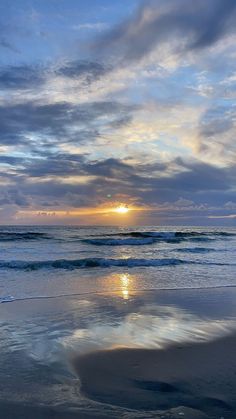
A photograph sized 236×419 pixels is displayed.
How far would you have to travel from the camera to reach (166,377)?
505 centimetres

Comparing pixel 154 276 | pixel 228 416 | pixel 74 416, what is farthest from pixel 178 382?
pixel 154 276

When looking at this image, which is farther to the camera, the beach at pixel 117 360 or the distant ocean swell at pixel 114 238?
the distant ocean swell at pixel 114 238

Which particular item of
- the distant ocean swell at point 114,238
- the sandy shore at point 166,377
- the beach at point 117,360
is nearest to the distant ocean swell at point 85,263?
the beach at point 117,360

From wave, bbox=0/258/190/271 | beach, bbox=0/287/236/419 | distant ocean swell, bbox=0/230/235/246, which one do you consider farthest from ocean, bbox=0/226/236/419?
distant ocean swell, bbox=0/230/235/246

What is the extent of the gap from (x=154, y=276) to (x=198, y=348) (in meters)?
10.3

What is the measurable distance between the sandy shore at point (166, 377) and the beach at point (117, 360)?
11mm

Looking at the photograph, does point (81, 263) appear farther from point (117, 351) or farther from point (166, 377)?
point (166, 377)

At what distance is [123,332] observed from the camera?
7.38 meters

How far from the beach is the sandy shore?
1 cm

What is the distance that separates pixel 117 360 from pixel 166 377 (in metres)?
0.92

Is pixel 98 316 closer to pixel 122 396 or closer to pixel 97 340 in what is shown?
pixel 97 340

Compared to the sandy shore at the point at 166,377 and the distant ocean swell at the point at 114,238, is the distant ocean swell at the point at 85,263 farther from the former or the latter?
the distant ocean swell at the point at 114,238

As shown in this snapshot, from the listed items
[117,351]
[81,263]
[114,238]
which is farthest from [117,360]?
[114,238]

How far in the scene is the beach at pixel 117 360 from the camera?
4129 mm
